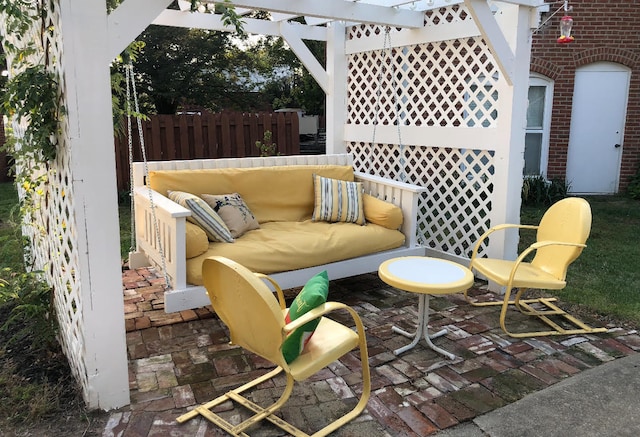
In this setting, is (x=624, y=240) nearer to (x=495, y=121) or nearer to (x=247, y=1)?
(x=495, y=121)

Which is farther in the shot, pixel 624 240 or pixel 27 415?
pixel 624 240

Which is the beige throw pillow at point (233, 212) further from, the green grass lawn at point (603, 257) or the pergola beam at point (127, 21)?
the pergola beam at point (127, 21)

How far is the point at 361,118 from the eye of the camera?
18.4ft

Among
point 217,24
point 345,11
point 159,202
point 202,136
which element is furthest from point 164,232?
point 202,136

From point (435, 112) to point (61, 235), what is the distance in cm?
334

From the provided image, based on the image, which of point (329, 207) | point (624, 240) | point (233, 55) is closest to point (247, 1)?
point (329, 207)

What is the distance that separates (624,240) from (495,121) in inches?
99.8

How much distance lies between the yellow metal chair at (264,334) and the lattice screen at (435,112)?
2434 mm

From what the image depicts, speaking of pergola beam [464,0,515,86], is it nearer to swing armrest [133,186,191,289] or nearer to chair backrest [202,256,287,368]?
swing armrest [133,186,191,289]

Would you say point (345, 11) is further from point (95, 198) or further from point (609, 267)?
point (609, 267)

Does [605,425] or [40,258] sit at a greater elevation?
[40,258]

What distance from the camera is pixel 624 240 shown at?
5777 mm

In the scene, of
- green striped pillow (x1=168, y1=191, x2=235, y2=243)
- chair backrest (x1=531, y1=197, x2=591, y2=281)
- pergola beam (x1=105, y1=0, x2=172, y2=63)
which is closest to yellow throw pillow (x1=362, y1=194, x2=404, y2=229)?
chair backrest (x1=531, y1=197, x2=591, y2=281)

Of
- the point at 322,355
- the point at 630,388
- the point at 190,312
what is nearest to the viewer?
the point at 322,355
